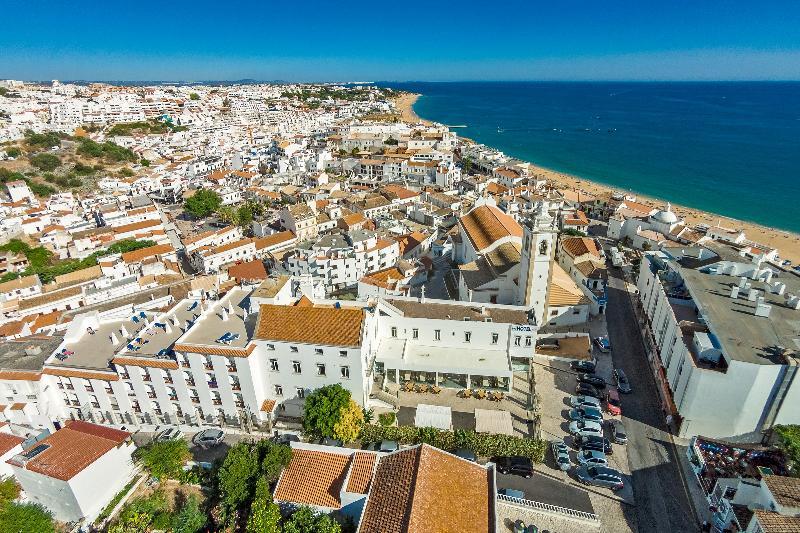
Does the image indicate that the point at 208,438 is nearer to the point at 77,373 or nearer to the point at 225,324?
the point at 225,324

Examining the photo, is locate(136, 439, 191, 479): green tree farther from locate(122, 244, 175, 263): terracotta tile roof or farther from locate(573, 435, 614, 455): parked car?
locate(122, 244, 175, 263): terracotta tile roof

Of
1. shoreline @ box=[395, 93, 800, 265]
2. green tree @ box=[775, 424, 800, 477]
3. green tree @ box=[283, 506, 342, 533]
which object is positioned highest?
green tree @ box=[775, 424, 800, 477]

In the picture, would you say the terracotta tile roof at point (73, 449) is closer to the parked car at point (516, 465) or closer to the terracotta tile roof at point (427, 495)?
the terracotta tile roof at point (427, 495)

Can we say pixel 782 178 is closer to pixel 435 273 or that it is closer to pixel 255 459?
pixel 435 273

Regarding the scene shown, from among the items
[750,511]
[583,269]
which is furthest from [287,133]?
[750,511]

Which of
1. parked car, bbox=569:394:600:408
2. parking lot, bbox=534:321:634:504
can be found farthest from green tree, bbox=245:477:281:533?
parked car, bbox=569:394:600:408
